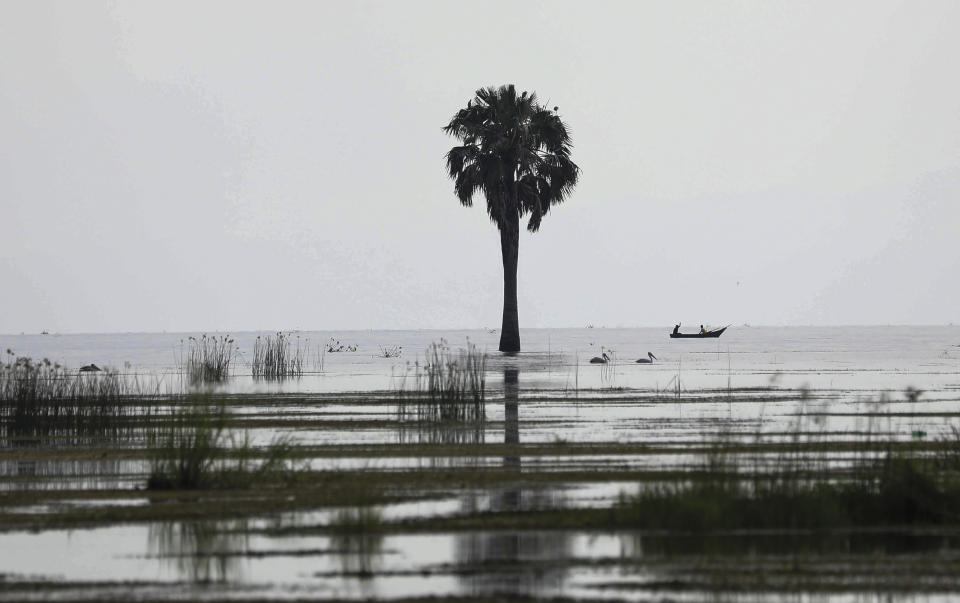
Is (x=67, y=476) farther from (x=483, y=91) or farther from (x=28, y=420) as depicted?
(x=483, y=91)

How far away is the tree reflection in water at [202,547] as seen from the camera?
1153 cm

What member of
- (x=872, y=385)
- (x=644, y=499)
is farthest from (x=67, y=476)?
(x=872, y=385)

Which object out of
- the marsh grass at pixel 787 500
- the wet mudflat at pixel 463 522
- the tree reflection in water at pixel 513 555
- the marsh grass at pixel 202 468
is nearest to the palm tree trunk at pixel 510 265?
the wet mudflat at pixel 463 522

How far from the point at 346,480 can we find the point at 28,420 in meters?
10.9

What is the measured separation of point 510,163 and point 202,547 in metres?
47.5

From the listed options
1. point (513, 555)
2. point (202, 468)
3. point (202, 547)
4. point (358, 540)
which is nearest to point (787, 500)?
point (513, 555)

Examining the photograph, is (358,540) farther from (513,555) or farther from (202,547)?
(513,555)

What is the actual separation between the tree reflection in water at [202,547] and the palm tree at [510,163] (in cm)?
4563

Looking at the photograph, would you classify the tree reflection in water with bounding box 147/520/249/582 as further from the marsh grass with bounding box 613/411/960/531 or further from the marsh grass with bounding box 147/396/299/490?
the marsh grass with bounding box 613/411/960/531

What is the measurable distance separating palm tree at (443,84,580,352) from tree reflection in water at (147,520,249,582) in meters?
45.6

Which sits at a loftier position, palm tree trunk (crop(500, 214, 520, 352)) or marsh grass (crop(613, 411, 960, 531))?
palm tree trunk (crop(500, 214, 520, 352))

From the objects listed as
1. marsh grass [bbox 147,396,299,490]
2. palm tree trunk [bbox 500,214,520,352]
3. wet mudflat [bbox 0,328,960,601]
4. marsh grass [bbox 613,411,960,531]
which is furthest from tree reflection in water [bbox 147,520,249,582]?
palm tree trunk [bbox 500,214,520,352]

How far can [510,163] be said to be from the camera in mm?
59406

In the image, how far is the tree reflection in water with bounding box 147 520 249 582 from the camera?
1153cm
